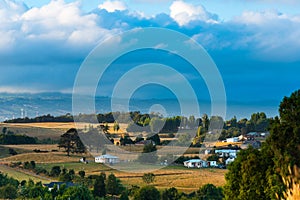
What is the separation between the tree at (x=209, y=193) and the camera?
223ft

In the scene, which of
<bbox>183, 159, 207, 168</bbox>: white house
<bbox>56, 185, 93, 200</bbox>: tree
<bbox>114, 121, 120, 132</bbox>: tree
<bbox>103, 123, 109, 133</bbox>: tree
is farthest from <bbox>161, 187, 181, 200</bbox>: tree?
<bbox>103, 123, 109, 133</bbox>: tree

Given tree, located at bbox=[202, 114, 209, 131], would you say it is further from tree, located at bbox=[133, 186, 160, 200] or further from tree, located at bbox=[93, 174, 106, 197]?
tree, located at bbox=[133, 186, 160, 200]

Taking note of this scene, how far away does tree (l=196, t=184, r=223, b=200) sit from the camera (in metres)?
68.1

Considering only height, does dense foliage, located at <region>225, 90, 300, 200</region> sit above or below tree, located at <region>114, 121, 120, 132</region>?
below

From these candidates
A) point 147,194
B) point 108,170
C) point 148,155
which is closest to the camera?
point 147,194

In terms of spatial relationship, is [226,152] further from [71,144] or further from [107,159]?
[71,144]

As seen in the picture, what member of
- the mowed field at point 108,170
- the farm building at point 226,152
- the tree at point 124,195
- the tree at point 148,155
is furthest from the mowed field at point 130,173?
the farm building at point 226,152

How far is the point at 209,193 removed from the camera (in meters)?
69.3

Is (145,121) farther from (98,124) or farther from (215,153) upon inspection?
(215,153)

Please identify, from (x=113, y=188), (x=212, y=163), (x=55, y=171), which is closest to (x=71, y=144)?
(x=212, y=163)

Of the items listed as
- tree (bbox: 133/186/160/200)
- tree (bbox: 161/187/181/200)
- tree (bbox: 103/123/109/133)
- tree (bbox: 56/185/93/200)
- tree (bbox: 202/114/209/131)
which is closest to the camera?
tree (bbox: 56/185/93/200)

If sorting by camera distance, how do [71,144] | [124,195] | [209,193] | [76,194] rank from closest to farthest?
[76,194] < [124,195] < [209,193] < [71,144]

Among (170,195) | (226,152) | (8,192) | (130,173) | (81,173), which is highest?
(226,152)

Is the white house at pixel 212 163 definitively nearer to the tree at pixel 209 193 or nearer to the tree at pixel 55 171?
the tree at pixel 55 171
